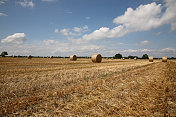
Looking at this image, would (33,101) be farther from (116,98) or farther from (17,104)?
(116,98)

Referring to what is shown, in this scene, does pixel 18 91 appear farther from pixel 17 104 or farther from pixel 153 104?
pixel 153 104

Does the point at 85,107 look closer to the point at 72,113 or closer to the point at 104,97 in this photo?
the point at 72,113

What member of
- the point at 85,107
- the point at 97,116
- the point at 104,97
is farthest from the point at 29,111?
the point at 104,97

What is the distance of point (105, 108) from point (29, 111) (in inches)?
81.7

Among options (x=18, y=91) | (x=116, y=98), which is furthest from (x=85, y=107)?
(x=18, y=91)

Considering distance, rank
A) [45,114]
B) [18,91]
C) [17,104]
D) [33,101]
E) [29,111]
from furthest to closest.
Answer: [18,91] < [33,101] < [17,104] < [29,111] < [45,114]

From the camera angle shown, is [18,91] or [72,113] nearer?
[72,113]

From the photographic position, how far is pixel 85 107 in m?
2.82

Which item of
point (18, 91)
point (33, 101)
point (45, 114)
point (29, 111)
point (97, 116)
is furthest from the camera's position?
point (18, 91)

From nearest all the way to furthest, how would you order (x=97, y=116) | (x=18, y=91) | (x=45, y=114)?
(x=97, y=116)
(x=45, y=114)
(x=18, y=91)

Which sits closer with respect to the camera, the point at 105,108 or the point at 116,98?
the point at 105,108

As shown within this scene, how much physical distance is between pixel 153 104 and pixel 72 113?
2313mm

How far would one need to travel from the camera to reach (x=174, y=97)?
11.1ft

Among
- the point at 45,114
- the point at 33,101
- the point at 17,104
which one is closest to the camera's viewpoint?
the point at 45,114
